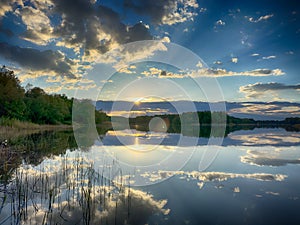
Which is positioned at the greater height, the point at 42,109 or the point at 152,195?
the point at 42,109

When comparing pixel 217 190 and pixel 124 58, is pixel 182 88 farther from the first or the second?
pixel 217 190

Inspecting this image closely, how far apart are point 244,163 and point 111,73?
1790cm

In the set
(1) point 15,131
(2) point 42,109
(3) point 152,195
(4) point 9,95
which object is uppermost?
(4) point 9,95

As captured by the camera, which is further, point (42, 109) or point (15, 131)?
point (42, 109)

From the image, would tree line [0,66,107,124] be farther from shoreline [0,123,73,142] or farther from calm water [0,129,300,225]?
calm water [0,129,300,225]

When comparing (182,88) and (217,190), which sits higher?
(182,88)

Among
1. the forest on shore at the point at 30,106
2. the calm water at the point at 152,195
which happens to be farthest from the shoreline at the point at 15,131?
the calm water at the point at 152,195

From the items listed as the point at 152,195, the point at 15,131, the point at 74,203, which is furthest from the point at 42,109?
the point at 152,195

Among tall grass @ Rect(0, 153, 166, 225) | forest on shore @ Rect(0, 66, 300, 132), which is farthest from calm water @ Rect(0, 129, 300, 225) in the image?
forest on shore @ Rect(0, 66, 300, 132)

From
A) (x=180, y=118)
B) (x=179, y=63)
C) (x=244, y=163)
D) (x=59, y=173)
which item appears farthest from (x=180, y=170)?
(x=180, y=118)

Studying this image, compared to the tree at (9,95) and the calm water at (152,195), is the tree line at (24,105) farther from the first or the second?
the calm water at (152,195)

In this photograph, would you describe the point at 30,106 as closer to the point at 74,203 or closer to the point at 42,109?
the point at 42,109

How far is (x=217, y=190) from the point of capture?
7.92 m

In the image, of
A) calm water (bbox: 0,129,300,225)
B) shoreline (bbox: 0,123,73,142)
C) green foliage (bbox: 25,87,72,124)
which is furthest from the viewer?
green foliage (bbox: 25,87,72,124)
